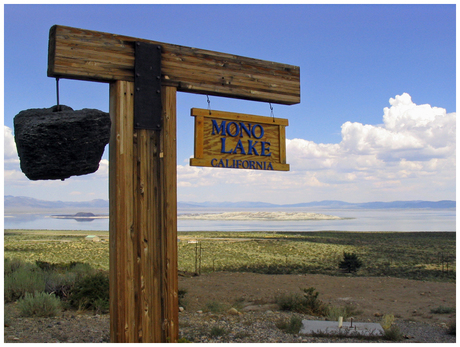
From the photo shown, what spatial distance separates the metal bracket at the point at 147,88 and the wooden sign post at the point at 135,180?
0.06 ft

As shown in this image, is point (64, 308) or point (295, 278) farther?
point (295, 278)

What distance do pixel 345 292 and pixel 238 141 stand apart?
6961mm

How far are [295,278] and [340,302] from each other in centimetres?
313

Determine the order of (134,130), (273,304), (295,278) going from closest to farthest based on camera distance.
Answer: (134,130), (273,304), (295,278)

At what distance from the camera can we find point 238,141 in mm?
5758

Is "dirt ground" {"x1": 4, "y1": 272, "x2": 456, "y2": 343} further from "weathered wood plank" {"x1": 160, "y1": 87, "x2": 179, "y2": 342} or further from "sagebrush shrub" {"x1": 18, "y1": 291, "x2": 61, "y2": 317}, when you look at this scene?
"weathered wood plank" {"x1": 160, "y1": 87, "x2": 179, "y2": 342}

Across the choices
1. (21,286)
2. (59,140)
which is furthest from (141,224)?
(21,286)

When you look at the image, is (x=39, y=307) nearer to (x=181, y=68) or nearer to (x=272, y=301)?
(x=272, y=301)

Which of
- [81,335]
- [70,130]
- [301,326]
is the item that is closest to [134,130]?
[70,130]

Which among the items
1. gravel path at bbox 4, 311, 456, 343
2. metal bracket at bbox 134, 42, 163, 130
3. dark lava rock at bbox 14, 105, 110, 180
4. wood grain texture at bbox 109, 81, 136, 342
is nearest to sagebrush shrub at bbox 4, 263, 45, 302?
gravel path at bbox 4, 311, 456, 343

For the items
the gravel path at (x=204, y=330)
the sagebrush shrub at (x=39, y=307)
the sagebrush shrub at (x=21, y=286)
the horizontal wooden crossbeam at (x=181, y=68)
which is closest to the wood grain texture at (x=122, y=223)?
the horizontal wooden crossbeam at (x=181, y=68)

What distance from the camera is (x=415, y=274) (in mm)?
16047

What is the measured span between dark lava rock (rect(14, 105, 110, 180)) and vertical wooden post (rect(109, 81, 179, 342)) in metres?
0.28

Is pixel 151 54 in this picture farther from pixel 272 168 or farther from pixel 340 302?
pixel 340 302
